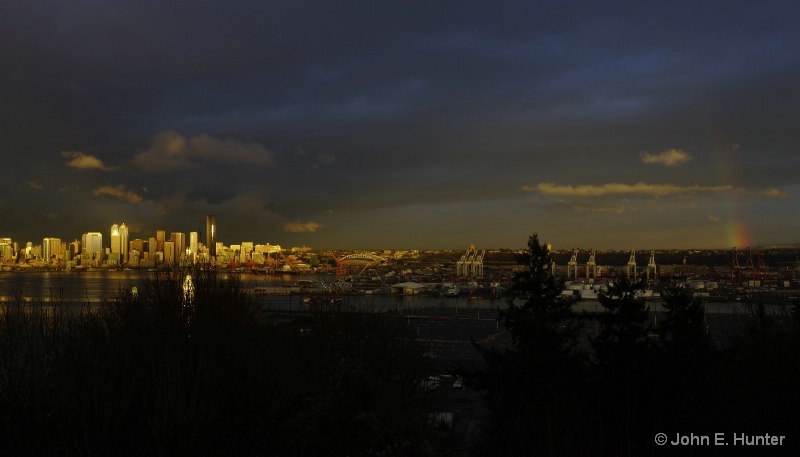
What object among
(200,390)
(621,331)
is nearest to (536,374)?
(621,331)

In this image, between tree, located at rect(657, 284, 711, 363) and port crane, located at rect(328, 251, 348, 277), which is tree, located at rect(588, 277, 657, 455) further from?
port crane, located at rect(328, 251, 348, 277)

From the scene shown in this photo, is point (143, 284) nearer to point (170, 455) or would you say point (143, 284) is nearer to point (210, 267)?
point (210, 267)

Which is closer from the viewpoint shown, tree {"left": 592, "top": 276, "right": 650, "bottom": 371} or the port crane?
tree {"left": 592, "top": 276, "right": 650, "bottom": 371}

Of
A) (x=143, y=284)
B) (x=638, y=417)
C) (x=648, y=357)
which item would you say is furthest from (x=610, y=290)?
(x=143, y=284)

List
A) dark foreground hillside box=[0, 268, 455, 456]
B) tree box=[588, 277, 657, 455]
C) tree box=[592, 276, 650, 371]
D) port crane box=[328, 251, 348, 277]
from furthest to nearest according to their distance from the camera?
port crane box=[328, 251, 348, 277] < tree box=[592, 276, 650, 371] < tree box=[588, 277, 657, 455] < dark foreground hillside box=[0, 268, 455, 456]

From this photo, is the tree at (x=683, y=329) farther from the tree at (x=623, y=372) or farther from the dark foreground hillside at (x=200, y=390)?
the dark foreground hillside at (x=200, y=390)

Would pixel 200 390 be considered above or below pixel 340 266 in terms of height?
above

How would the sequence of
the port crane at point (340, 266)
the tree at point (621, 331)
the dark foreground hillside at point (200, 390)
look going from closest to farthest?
the dark foreground hillside at point (200, 390), the tree at point (621, 331), the port crane at point (340, 266)

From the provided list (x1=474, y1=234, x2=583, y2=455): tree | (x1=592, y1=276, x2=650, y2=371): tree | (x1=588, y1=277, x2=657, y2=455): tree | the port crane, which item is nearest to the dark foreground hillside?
(x1=474, y1=234, x2=583, y2=455): tree

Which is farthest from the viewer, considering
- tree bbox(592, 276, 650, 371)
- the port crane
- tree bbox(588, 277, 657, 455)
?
the port crane

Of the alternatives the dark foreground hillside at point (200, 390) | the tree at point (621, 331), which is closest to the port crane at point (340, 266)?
the tree at point (621, 331)

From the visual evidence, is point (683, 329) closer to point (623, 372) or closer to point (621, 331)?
point (621, 331)

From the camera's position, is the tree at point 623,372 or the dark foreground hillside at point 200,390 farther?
the tree at point 623,372

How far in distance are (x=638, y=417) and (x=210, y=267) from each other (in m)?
5.53
